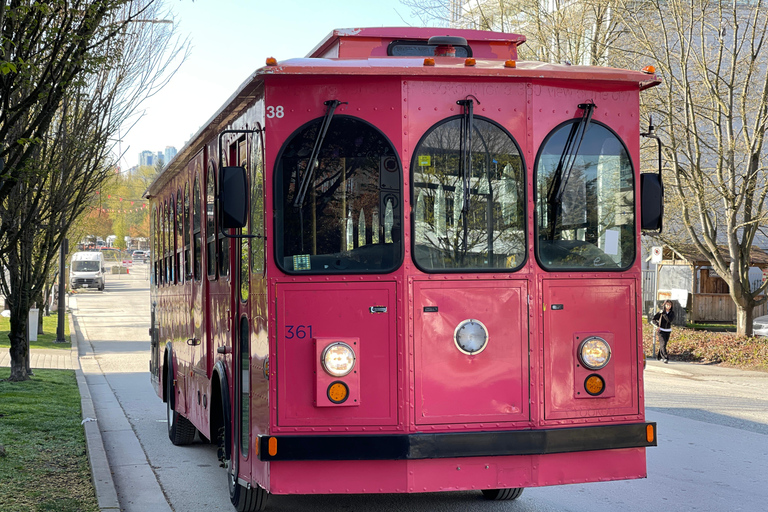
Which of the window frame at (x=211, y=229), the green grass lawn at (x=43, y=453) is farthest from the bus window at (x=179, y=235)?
the green grass lawn at (x=43, y=453)

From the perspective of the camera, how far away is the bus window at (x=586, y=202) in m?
5.63

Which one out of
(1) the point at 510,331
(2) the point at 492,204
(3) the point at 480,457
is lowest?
(3) the point at 480,457

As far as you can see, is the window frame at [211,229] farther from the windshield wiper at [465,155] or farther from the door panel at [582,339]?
the door panel at [582,339]

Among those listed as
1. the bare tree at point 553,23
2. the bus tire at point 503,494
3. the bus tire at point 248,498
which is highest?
the bare tree at point 553,23

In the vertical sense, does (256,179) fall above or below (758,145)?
below

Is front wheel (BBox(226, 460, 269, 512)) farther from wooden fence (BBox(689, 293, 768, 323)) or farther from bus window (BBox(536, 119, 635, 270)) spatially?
wooden fence (BBox(689, 293, 768, 323))

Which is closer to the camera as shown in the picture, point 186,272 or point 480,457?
point 480,457

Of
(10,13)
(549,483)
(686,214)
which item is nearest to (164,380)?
(10,13)

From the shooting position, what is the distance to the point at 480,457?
5.32m

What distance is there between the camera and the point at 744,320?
72.0 ft

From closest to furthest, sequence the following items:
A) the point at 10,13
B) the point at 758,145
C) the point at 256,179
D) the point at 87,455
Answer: the point at 256,179 → the point at 10,13 → the point at 87,455 → the point at 758,145

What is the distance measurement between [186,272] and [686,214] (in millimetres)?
15412

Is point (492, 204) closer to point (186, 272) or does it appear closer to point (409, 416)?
point (409, 416)

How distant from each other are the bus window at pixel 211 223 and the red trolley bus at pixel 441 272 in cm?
154
